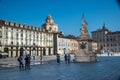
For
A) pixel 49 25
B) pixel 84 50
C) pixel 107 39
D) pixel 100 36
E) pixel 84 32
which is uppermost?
pixel 49 25

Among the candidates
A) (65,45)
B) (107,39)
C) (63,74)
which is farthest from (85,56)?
(107,39)

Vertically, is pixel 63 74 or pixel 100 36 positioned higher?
pixel 100 36

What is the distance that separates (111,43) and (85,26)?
12616 cm

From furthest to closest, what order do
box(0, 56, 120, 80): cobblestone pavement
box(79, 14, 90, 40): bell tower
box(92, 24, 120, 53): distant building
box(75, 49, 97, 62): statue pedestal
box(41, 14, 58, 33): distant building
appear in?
box(92, 24, 120, 53): distant building → box(41, 14, 58, 33): distant building → box(79, 14, 90, 40): bell tower → box(75, 49, 97, 62): statue pedestal → box(0, 56, 120, 80): cobblestone pavement

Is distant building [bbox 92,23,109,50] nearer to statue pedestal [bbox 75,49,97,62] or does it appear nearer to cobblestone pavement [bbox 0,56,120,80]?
statue pedestal [bbox 75,49,97,62]

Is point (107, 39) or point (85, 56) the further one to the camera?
point (107, 39)

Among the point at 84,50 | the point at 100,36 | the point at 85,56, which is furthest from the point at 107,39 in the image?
the point at 84,50

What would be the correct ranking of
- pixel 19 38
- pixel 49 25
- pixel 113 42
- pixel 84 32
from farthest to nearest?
pixel 113 42, pixel 49 25, pixel 19 38, pixel 84 32

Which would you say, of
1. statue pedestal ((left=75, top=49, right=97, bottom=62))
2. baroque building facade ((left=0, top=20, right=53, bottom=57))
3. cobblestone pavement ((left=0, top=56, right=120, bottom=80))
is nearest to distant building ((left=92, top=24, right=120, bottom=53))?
baroque building facade ((left=0, top=20, right=53, bottom=57))

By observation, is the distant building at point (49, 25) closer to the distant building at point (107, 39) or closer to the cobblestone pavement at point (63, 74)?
the distant building at point (107, 39)

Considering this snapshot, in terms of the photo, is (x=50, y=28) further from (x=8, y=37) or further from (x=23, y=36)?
(x=8, y=37)

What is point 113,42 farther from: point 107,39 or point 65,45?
point 65,45

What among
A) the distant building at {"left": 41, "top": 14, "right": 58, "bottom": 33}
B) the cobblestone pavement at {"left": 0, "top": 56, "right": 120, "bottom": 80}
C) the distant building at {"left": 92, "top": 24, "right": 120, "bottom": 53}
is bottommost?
the cobblestone pavement at {"left": 0, "top": 56, "right": 120, "bottom": 80}

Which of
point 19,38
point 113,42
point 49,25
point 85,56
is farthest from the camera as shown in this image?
point 113,42
